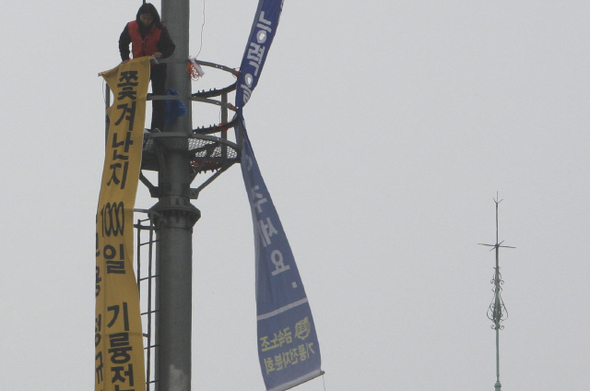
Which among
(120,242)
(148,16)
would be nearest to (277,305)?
(120,242)

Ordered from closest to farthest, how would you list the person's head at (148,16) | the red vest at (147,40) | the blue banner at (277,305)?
1. the blue banner at (277,305)
2. the person's head at (148,16)
3. the red vest at (147,40)

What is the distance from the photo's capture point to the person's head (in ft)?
55.5

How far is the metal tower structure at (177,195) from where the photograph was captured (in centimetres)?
1659

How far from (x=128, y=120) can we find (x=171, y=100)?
2.92ft

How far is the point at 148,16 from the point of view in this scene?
16906mm

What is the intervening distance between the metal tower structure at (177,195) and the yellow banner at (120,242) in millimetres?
442

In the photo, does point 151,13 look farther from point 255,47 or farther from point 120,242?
point 120,242

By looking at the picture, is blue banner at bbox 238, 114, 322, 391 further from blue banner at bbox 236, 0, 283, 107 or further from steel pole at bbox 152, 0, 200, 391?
steel pole at bbox 152, 0, 200, 391

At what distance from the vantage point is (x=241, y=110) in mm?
17234

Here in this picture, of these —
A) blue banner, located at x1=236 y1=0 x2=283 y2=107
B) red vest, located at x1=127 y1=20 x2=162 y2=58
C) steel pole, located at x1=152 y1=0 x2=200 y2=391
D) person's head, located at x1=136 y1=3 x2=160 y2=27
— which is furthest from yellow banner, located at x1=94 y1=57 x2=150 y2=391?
blue banner, located at x1=236 y1=0 x2=283 y2=107

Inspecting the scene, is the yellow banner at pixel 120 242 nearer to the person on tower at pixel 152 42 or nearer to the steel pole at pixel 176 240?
the person on tower at pixel 152 42

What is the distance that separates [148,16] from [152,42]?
0.36 m

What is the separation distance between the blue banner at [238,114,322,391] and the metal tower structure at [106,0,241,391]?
0.60m

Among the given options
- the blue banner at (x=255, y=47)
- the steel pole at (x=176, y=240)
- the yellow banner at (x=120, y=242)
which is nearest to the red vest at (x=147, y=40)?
the yellow banner at (x=120, y=242)
